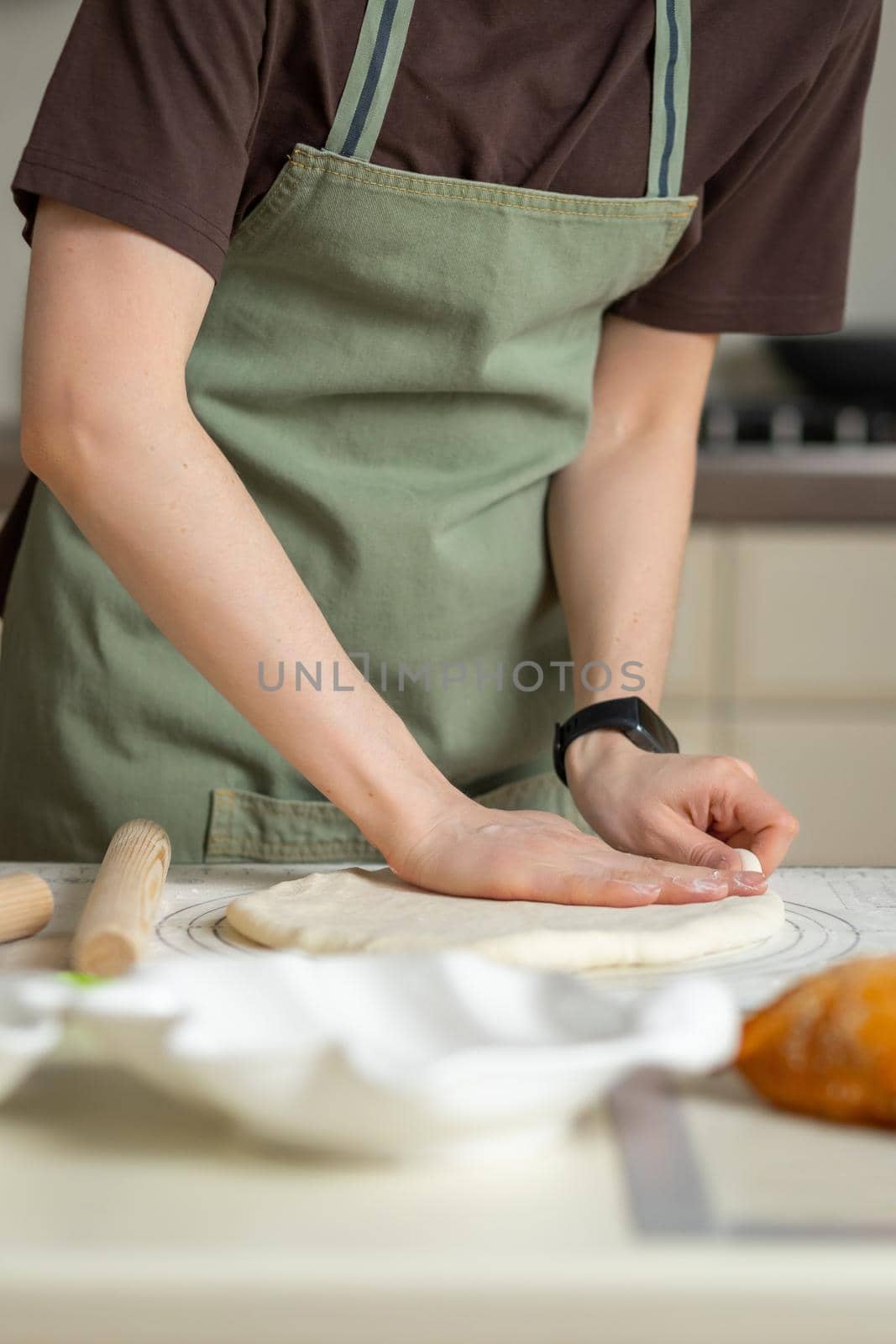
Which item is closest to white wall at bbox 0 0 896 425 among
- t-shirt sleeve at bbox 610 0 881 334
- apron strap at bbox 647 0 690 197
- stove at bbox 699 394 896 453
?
stove at bbox 699 394 896 453

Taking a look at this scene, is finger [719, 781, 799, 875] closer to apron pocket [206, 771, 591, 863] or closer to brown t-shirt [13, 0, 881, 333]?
apron pocket [206, 771, 591, 863]

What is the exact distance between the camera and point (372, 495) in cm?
100

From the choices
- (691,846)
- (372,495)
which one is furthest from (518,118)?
(691,846)

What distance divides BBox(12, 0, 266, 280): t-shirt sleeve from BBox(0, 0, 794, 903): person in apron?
0.23 feet

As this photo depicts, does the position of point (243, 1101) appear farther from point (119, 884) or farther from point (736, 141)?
point (736, 141)

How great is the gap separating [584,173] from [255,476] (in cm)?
31

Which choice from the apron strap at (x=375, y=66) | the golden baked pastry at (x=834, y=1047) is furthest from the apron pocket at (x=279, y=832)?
the golden baked pastry at (x=834, y=1047)

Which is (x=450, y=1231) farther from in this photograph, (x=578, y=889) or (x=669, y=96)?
(x=669, y=96)

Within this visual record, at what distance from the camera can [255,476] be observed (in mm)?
985

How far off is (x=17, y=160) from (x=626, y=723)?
6.84 ft

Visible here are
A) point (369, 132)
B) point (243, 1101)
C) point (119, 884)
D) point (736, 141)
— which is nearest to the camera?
point (243, 1101)

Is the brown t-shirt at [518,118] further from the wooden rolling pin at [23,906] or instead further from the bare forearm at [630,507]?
the wooden rolling pin at [23,906]

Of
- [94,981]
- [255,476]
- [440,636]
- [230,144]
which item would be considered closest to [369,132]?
[230,144]

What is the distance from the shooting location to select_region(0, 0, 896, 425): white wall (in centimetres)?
254
